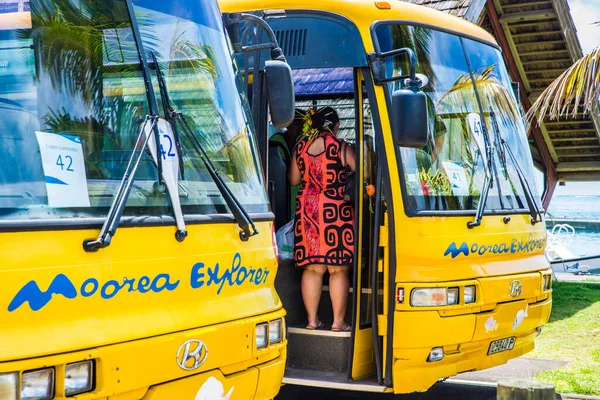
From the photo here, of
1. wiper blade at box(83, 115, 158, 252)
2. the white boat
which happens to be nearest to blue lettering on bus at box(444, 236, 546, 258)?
wiper blade at box(83, 115, 158, 252)

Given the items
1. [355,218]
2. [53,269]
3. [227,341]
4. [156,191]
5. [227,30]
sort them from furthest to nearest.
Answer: [355,218]
[227,30]
[227,341]
[156,191]
[53,269]

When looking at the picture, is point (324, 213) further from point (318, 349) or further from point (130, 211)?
point (130, 211)

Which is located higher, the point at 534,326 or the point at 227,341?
the point at 227,341

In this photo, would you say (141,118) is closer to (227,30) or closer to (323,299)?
(227,30)

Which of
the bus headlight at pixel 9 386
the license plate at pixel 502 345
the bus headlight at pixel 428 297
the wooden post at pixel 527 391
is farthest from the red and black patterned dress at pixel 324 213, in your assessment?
the bus headlight at pixel 9 386

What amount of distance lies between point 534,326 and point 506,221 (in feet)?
3.11

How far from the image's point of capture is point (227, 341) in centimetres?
434

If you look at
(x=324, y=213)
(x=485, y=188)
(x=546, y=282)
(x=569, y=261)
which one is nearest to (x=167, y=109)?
(x=324, y=213)

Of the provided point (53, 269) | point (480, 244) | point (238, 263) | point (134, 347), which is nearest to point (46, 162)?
point (53, 269)

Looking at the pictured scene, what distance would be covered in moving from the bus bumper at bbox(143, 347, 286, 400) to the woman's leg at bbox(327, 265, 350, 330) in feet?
5.83

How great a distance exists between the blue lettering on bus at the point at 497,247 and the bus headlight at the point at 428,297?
10.5 inches

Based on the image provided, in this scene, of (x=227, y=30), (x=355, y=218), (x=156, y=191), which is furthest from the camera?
(x=355, y=218)

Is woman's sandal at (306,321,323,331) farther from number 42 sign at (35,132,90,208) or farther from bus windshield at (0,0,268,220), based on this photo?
number 42 sign at (35,132,90,208)

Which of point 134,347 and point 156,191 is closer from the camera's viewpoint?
point 134,347
